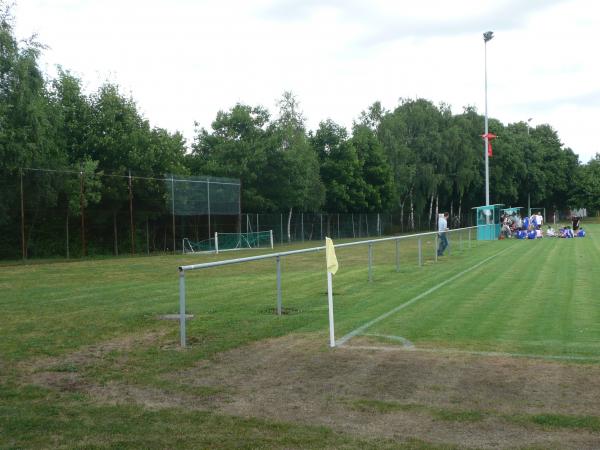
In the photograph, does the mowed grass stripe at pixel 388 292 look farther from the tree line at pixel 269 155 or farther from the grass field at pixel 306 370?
the tree line at pixel 269 155

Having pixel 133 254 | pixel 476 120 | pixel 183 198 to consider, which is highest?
pixel 476 120

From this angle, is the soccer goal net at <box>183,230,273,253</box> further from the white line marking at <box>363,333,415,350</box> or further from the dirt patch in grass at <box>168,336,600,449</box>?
the dirt patch in grass at <box>168,336,600,449</box>

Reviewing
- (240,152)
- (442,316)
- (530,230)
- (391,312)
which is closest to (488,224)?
(530,230)

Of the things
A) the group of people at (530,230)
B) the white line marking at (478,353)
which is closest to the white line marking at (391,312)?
the white line marking at (478,353)

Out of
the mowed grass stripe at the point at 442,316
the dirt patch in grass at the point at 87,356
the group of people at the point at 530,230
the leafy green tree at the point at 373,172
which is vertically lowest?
the mowed grass stripe at the point at 442,316

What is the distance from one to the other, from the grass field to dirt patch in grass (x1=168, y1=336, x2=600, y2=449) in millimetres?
21

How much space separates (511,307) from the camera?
1138 centimetres

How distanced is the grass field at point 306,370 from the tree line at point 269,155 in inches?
639

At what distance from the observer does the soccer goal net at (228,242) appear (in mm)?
35156

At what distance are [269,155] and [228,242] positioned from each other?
41.3ft

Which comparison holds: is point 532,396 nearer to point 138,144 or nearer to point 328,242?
point 328,242

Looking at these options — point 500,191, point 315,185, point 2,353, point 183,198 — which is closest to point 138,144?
point 183,198

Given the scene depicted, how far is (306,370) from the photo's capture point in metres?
6.99

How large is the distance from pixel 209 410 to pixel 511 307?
754 centimetres
